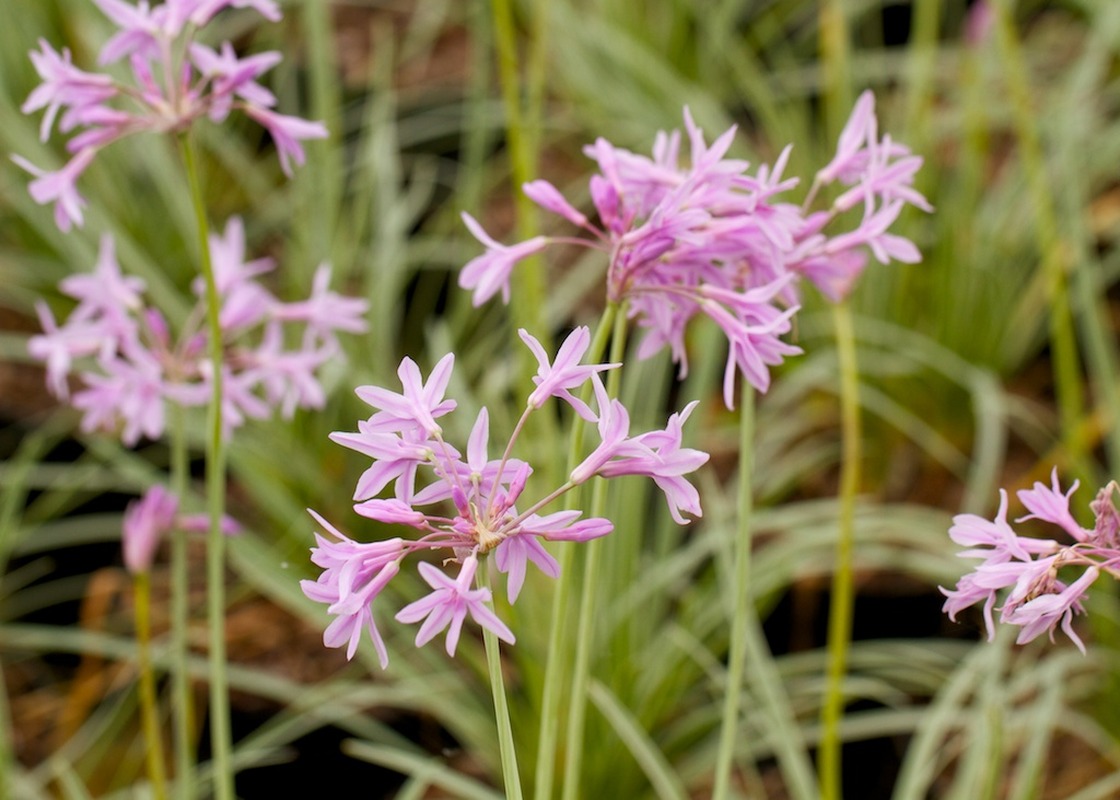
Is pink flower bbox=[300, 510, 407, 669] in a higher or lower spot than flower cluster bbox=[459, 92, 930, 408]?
lower

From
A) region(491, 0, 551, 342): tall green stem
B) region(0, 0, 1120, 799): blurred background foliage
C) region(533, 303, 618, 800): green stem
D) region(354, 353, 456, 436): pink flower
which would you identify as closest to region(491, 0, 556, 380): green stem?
region(491, 0, 551, 342): tall green stem

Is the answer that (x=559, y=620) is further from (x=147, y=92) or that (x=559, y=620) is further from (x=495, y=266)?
(x=147, y=92)

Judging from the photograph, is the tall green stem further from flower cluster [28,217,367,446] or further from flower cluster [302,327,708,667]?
flower cluster [302,327,708,667]

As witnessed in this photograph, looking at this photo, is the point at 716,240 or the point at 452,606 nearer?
the point at 452,606

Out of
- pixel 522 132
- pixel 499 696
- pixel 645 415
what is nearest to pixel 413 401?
pixel 499 696

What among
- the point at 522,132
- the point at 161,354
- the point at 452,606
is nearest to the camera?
the point at 452,606

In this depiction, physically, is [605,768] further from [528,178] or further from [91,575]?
[91,575]
